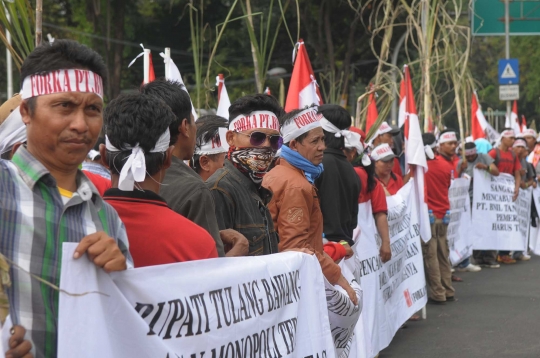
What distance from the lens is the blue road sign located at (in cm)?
2228

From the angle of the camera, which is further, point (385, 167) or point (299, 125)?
point (385, 167)

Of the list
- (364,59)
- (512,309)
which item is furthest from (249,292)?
(364,59)

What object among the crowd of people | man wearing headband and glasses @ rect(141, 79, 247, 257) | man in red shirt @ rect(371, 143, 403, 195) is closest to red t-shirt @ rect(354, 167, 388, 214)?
man in red shirt @ rect(371, 143, 403, 195)

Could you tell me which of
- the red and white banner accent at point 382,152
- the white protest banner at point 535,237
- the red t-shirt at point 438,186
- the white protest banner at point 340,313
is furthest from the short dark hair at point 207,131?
the white protest banner at point 535,237

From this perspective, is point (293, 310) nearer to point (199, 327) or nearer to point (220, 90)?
point (199, 327)

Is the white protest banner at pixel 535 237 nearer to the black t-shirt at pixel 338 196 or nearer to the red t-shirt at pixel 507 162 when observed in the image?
the red t-shirt at pixel 507 162

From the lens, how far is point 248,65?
29750 mm

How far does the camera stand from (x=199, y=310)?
10.7ft

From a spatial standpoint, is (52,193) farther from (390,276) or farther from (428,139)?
(428,139)

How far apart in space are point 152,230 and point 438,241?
8.66m

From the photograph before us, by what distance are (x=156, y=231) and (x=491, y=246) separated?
12314 mm

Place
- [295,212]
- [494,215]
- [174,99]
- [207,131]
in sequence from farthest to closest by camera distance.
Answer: [494,215] → [207,131] → [295,212] → [174,99]

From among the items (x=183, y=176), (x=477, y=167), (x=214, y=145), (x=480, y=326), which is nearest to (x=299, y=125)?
(x=214, y=145)

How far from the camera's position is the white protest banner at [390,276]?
24.1ft
